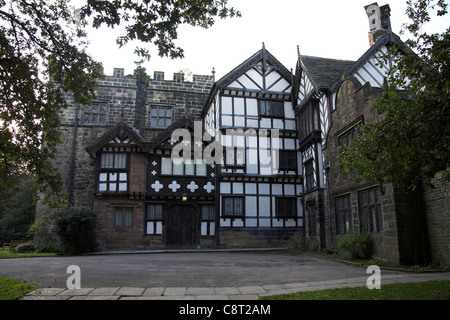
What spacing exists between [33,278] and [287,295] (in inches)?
229

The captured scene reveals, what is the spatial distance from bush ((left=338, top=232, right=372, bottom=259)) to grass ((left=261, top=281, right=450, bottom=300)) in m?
5.39

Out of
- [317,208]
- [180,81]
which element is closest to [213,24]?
[317,208]

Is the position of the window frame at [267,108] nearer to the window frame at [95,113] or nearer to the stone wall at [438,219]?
the window frame at [95,113]

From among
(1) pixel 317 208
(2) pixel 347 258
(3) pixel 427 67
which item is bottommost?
(2) pixel 347 258

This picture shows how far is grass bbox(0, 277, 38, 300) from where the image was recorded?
577 cm

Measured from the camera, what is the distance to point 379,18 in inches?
734

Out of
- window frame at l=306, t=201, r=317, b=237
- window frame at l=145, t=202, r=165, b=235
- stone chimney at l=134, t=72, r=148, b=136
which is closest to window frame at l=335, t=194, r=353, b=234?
window frame at l=306, t=201, r=317, b=237

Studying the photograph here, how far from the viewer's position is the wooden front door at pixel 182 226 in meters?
20.5

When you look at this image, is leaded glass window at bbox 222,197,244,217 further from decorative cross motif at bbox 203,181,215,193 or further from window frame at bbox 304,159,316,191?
window frame at bbox 304,159,316,191

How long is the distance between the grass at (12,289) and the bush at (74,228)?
33.4ft

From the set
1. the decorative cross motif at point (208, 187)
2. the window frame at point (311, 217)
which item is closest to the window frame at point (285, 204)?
the window frame at point (311, 217)

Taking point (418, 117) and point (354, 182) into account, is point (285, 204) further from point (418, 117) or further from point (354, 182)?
point (418, 117)

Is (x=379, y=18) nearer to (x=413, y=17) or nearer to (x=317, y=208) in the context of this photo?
(x=317, y=208)

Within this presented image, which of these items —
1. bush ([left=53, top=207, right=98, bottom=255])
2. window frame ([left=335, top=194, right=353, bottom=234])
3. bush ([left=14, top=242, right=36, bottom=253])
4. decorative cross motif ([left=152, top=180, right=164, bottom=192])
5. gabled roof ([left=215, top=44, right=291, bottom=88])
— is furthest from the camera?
gabled roof ([left=215, top=44, right=291, bottom=88])
